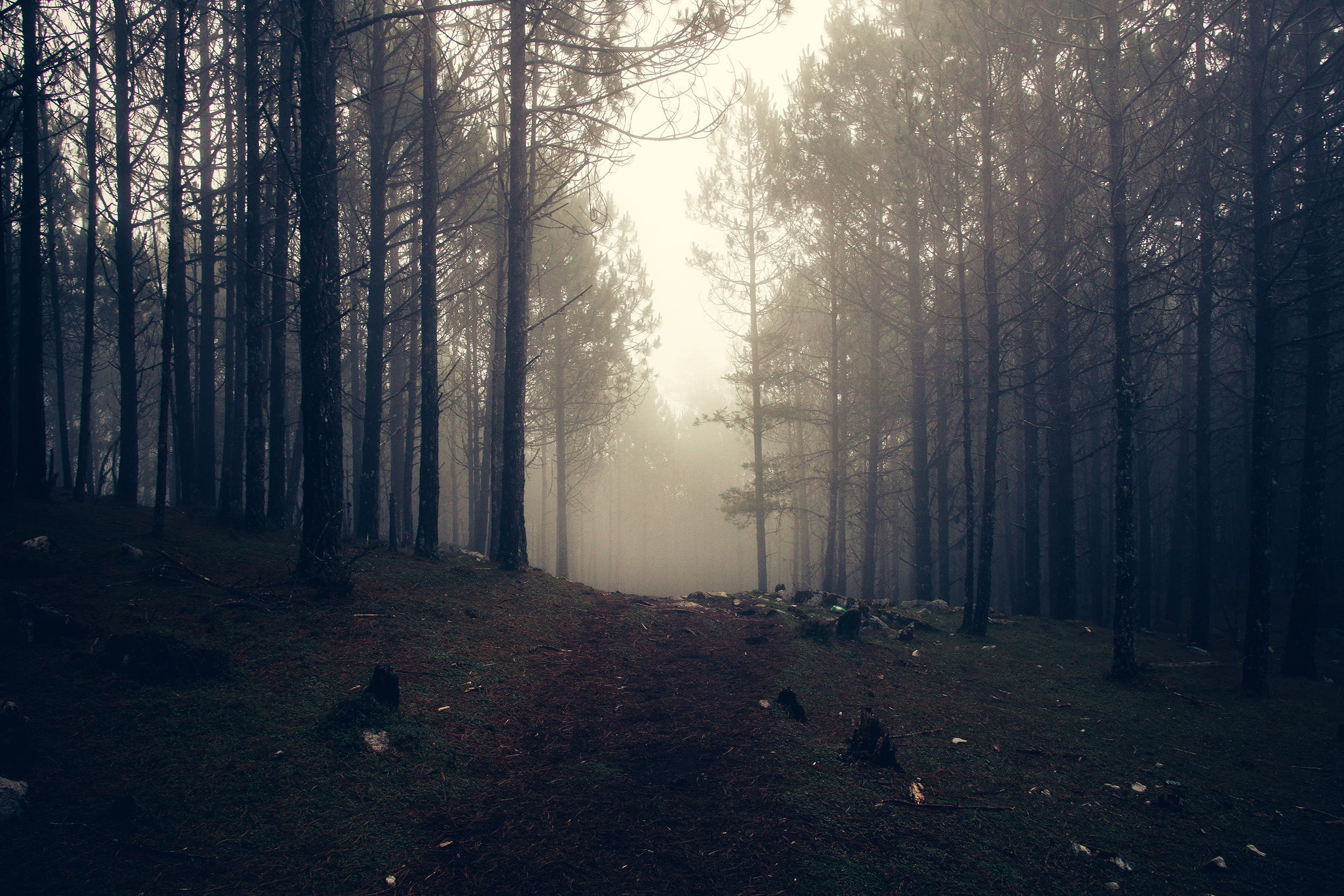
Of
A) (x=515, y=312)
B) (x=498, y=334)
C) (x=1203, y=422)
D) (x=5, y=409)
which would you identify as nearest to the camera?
(x=5, y=409)

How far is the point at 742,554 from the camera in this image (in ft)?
164

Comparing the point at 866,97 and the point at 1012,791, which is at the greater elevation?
the point at 866,97

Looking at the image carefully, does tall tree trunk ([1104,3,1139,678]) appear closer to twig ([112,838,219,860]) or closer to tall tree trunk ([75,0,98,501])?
twig ([112,838,219,860])

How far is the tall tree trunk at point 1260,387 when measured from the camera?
6.50 m

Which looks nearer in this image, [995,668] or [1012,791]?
[1012,791]

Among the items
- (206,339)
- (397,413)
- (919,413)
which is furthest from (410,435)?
(919,413)

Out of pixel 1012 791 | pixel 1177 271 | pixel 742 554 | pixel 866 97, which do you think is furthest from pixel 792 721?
pixel 742 554

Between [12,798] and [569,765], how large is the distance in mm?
2648

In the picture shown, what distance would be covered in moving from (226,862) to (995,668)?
750 cm

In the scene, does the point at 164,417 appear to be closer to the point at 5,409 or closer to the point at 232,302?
the point at 5,409

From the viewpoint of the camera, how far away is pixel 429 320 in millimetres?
8969

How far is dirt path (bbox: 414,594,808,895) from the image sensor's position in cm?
277

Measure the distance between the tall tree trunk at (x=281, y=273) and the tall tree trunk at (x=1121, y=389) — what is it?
923 centimetres

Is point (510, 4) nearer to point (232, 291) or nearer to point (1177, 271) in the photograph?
point (232, 291)
